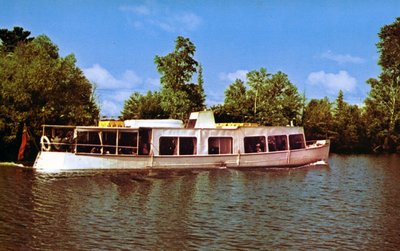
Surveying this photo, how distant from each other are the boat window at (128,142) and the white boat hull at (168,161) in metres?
2.35

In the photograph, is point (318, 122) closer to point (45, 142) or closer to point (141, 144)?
point (141, 144)

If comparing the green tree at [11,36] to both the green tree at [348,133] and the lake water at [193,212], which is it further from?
the green tree at [348,133]

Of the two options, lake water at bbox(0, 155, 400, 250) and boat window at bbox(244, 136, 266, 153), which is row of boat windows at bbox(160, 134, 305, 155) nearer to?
A: boat window at bbox(244, 136, 266, 153)

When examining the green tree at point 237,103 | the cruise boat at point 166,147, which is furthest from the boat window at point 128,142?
the green tree at point 237,103

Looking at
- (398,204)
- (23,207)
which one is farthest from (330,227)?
(23,207)

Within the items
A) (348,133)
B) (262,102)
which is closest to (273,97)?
(262,102)

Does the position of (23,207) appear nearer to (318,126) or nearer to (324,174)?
(324,174)

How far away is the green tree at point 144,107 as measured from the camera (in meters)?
72.7

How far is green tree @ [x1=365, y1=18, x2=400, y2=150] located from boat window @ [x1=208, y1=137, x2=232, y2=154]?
4416cm

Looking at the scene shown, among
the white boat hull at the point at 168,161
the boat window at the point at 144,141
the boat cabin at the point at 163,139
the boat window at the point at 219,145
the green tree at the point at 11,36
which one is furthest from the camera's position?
the green tree at the point at 11,36

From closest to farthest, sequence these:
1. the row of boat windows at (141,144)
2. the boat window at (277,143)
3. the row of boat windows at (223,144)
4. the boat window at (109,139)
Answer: the row of boat windows at (141,144) < the row of boat windows at (223,144) < the boat window at (109,139) < the boat window at (277,143)

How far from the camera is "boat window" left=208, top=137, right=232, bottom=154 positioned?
1581 inches

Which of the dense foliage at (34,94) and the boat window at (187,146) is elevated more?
the dense foliage at (34,94)

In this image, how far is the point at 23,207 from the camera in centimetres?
2342
